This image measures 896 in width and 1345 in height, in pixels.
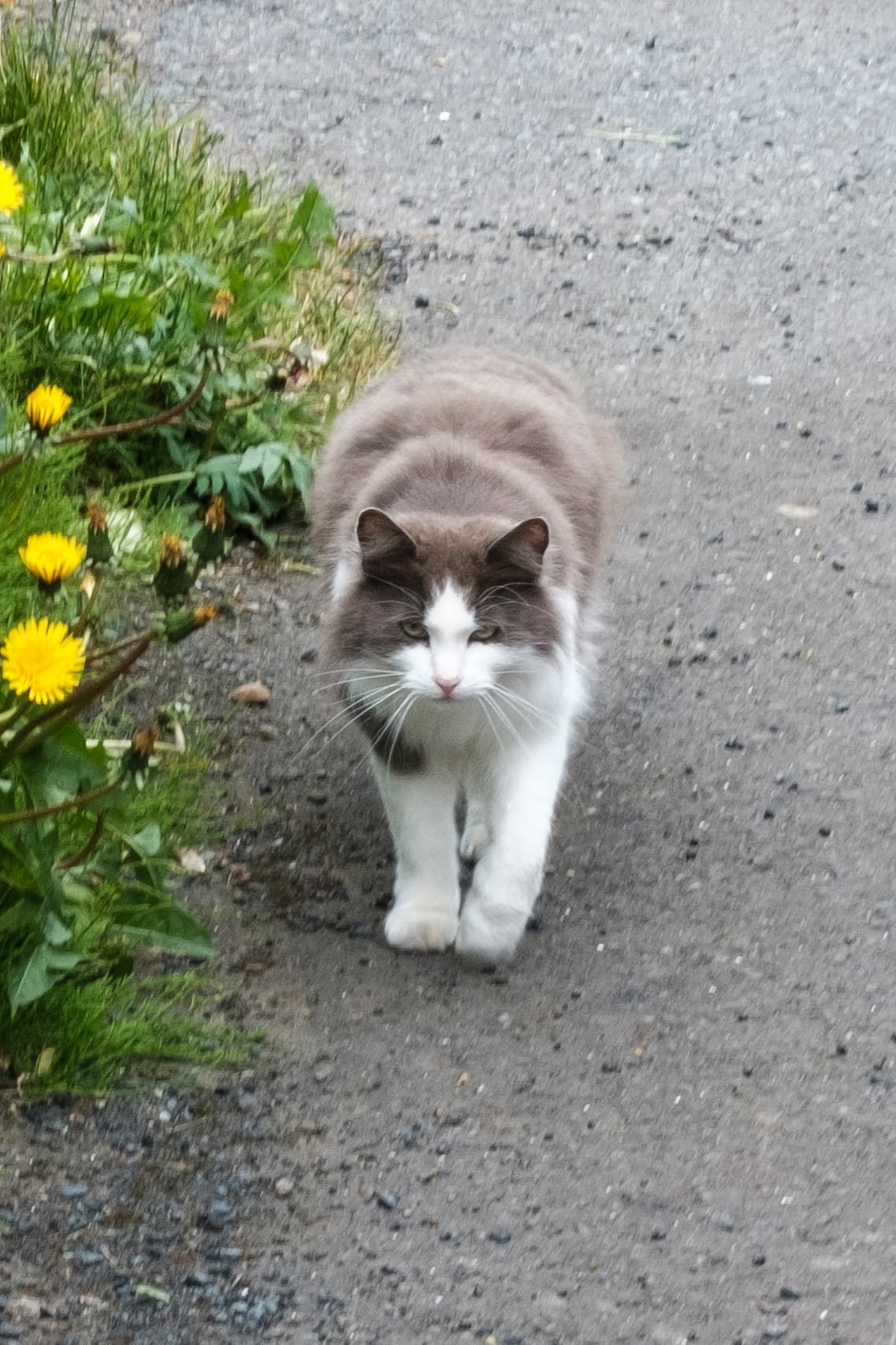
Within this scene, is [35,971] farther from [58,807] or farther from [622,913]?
[622,913]

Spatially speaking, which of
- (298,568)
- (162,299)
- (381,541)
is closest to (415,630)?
(381,541)

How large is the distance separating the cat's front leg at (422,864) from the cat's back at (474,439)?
1.94ft

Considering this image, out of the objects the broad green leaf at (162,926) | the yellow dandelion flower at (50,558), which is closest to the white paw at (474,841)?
the broad green leaf at (162,926)

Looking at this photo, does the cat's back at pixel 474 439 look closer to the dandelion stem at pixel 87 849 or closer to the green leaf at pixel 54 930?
the dandelion stem at pixel 87 849

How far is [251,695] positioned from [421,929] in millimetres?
971

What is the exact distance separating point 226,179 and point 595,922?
3.53 m

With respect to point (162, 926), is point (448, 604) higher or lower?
higher

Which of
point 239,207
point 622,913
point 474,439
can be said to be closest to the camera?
point 622,913

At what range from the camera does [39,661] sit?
A: 2.55m

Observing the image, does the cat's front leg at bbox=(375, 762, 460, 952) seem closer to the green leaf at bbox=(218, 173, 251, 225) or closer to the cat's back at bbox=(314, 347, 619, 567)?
the cat's back at bbox=(314, 347, 619, 567)

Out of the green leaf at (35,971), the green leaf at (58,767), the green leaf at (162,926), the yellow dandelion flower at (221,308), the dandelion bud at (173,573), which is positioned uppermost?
the yellow dandelion flower at (221,308)

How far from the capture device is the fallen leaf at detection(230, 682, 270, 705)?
4.57 m

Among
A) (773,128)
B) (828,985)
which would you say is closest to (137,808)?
(828,985)

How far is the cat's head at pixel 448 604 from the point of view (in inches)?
142
